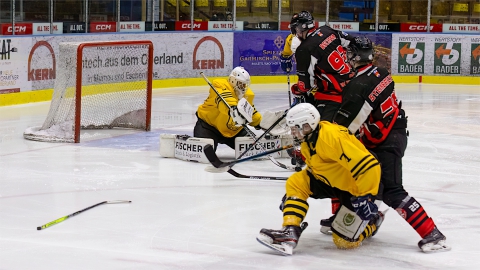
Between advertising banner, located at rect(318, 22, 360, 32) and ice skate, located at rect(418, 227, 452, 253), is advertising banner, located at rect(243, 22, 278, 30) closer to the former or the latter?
advertising banner, located at rect(318, 22, 360, 32)

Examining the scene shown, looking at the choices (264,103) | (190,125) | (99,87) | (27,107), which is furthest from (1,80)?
(264,103)

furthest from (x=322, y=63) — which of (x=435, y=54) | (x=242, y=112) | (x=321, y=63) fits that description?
(x=435, y=54)

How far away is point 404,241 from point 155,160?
3.00 metres

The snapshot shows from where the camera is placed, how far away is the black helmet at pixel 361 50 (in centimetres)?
449

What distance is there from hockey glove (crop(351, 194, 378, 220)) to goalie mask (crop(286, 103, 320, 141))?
1.28ft

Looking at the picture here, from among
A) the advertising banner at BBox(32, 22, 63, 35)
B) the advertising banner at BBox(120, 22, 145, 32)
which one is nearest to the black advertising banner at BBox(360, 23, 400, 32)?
the advertising banner at BBox(120, 22, 145, 32)

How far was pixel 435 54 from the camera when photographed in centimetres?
1456

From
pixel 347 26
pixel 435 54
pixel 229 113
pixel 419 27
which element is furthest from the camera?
pixel 347 26

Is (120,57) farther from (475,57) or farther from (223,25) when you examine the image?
(475,57)

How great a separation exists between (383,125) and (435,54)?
10.4 meters

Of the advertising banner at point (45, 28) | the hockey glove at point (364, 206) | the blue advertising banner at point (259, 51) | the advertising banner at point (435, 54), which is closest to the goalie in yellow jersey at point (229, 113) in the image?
the hockey glove at point (364, 206)

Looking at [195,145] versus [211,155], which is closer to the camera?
[211,155]

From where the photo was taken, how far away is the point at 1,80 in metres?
10.4

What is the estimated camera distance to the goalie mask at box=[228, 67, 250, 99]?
6.97 m
